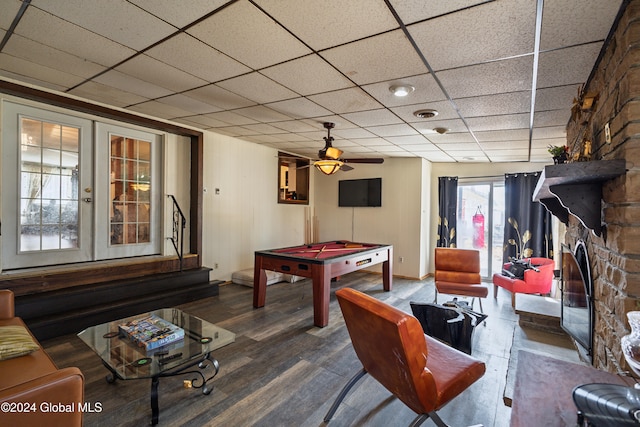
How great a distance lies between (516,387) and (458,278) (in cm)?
320

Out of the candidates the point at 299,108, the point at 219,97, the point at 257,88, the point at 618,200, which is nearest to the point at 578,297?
the point at 618,200

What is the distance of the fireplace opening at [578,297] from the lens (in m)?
2.04

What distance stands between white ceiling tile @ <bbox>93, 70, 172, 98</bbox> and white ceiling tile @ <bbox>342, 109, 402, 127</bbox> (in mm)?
1996

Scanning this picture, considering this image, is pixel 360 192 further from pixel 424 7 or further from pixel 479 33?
pixel 424 7

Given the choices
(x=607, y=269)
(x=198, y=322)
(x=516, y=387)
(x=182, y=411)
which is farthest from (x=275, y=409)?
(x=607, y=269)

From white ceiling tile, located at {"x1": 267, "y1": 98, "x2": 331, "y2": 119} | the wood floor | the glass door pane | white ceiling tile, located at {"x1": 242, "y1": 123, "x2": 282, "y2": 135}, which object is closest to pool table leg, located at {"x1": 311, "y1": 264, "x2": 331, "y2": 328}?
the wood floor

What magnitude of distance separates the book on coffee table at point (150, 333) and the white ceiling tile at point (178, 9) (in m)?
2.11

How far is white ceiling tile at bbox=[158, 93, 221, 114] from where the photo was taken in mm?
3333

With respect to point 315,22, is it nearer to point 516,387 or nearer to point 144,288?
point 516,387

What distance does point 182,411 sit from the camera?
207 centimetres

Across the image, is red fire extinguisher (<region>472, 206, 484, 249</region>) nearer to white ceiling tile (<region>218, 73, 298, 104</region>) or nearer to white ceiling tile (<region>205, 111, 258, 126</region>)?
white ceiling tile (<region>205, 111, 258, 126</region>)

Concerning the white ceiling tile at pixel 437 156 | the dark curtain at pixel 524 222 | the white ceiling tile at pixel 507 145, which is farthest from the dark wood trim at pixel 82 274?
the dark curtain at pixel 524 222

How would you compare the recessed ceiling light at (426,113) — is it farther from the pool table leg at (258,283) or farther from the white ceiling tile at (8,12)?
the white ceiling tile at (8,12)

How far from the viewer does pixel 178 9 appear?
1.73 m
